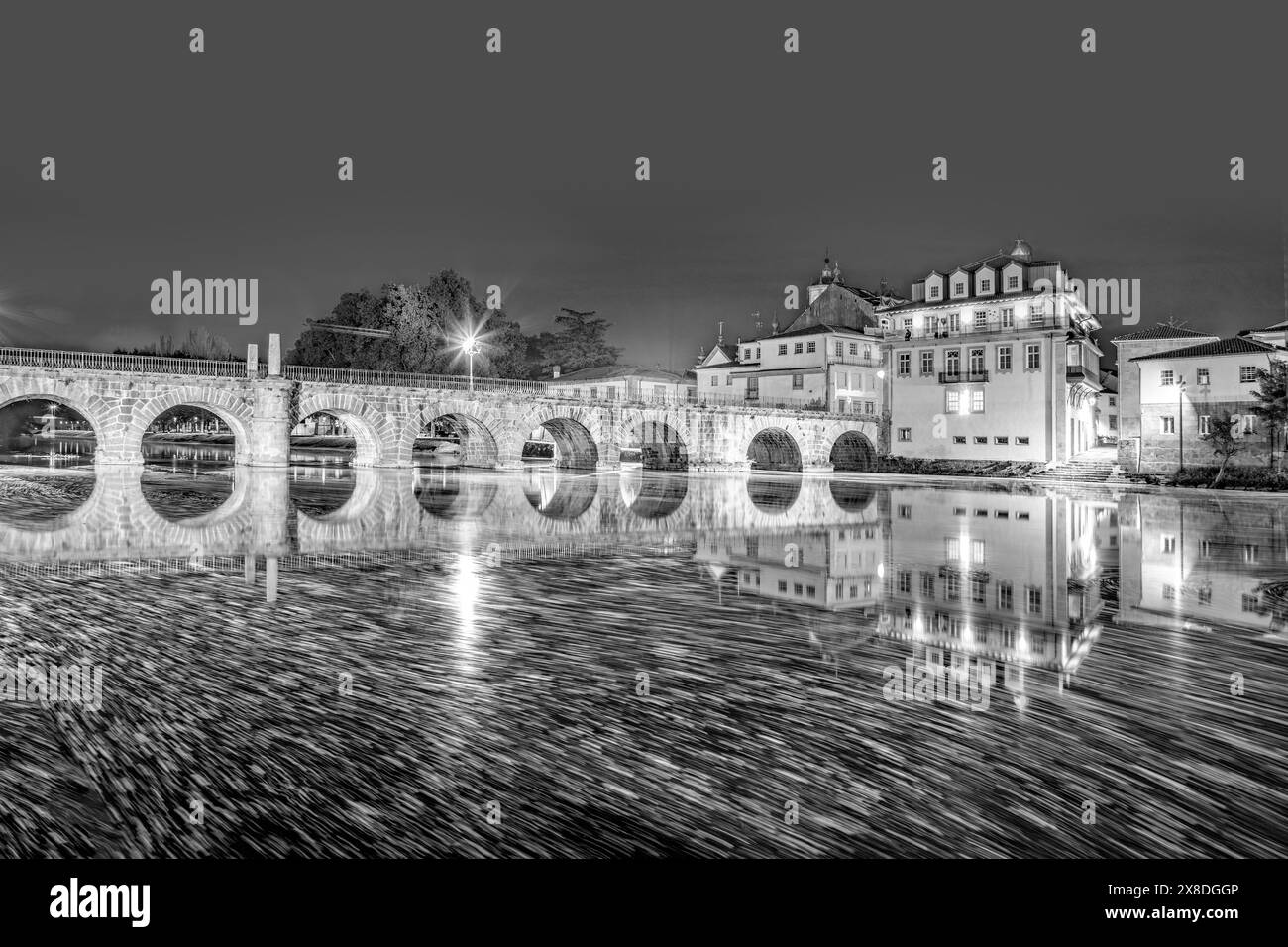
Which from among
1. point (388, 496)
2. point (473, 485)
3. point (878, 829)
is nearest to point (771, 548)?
point (878, 829)

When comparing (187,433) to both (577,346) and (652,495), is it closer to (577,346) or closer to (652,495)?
(577,346)

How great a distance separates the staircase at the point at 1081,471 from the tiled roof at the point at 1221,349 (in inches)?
245

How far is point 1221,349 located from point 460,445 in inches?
1797

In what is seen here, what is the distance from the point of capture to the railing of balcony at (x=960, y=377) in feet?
194

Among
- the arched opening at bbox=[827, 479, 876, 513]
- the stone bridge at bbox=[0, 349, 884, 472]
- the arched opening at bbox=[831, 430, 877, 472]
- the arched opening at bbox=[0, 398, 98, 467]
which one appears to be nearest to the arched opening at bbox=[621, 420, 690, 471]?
the stone bridge at bbox=[0, 349, 884, 472]

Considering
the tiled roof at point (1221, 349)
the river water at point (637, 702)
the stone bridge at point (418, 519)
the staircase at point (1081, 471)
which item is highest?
the tiled roof at point (1221, 349)

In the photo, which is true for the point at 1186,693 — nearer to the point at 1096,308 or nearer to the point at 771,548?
the point at 771,548

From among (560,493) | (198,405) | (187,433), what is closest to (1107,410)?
(560,493)

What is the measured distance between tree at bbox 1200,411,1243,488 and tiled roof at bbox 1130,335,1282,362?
407cm

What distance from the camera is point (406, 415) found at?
51125mm

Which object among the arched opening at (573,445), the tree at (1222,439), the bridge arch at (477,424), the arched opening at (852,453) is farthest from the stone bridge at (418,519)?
the arched opening at (852,453)

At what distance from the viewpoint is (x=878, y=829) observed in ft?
16.2

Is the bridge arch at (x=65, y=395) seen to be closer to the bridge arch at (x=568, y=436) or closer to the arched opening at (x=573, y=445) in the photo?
the bridge arch at (x=568, y=436)

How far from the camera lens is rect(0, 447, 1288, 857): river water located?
497cm
